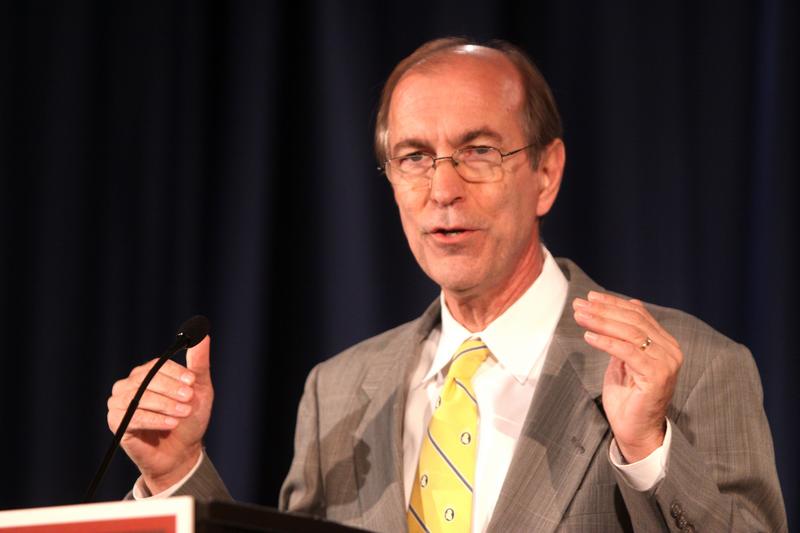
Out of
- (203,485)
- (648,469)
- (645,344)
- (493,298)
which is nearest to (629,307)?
(645,344)

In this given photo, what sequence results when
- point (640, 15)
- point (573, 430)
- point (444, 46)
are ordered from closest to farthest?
point (573, 430)
point (444, 46)
point (640, 15)

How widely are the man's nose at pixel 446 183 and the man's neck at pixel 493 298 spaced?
23cm

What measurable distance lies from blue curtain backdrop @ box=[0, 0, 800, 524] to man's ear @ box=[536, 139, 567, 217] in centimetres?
41

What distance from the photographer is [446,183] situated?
7.23 feet

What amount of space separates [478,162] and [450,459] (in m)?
0.63

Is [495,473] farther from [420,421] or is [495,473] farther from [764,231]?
[764,231]

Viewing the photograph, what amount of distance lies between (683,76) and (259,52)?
3.84ft

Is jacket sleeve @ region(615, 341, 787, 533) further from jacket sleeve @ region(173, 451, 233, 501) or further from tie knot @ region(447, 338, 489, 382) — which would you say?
jacket sleeve @ region(173, 451, 233, 501)

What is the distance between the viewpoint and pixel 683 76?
9.13 ft

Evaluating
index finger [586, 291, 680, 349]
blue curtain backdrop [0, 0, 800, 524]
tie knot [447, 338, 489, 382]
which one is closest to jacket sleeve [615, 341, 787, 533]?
index finger [586, 291, 680, 349]

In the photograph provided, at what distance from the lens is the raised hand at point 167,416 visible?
188cm

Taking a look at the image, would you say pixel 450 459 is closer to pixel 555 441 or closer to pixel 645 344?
pixel 555 441

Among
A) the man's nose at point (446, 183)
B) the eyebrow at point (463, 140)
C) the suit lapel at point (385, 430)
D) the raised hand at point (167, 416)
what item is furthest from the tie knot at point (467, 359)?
the raised hand at point (167, 416)

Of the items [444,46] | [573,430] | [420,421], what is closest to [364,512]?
[420,421]
